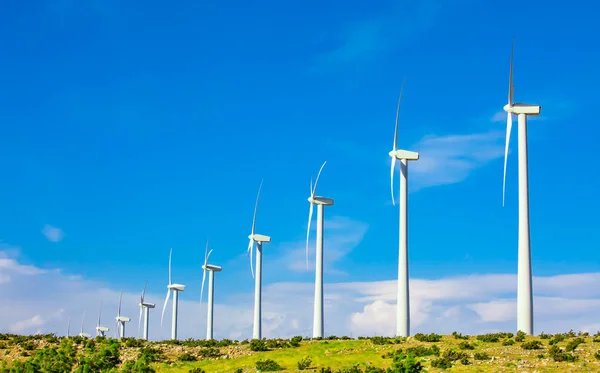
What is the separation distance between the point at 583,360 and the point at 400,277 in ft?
108

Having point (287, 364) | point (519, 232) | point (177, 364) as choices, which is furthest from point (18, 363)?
point (519, 232)

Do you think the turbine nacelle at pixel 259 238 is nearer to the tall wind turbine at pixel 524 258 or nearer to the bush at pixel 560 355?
the tall wind turbine at pixel 524 258

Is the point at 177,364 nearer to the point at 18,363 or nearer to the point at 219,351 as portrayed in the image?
the point at 219,351

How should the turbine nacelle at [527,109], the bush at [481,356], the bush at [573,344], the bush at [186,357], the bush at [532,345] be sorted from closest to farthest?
1. the bush at [481,356]
2. the bush at [573,344]
3. the bush at [532,345]
4. the bush at [186,357]
5. the turbine nacelle at [527,109]

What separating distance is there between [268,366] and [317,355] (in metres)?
6.19

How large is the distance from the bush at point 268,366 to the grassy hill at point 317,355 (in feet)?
0.28

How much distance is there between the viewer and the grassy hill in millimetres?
64375

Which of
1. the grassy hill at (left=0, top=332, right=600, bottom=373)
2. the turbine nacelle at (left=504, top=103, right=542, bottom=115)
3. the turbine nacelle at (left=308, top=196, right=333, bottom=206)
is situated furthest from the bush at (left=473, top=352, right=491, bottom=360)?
the turbine nacelle at (left=308, top=196, right=333, bottom=206)

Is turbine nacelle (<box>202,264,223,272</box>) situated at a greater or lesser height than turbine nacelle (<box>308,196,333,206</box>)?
lesser

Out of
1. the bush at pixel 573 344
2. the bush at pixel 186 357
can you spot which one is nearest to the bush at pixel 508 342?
the bush at pixel 573 344

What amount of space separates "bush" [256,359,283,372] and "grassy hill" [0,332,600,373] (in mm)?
Answer: 86

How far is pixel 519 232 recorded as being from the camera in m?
82.1

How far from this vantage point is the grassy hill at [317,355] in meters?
64.4

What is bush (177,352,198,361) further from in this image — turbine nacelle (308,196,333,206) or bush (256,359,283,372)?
turbine nacelle (308,196,333,206)
